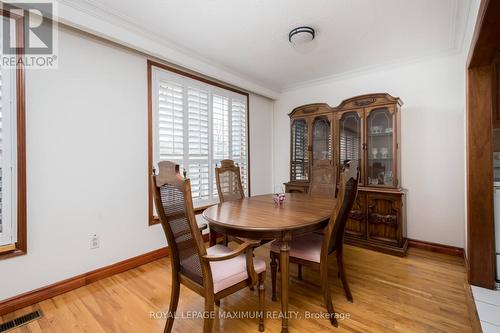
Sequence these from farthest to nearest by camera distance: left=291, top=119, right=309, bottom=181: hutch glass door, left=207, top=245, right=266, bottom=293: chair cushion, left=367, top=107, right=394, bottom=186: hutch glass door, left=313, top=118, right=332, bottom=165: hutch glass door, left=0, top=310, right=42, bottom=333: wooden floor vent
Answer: left=291, top=119, right=309, bottom=181: hutch glass door
left=313, top=118, right=332, bottom=165: hutch glass door
left=367, top=107, right=394, bottom=186: hutch glass door
left=0, top=310, right=42, bottom=333: wooden floor vent
left=207, top=245, right=266, bottom=293: chair cushion

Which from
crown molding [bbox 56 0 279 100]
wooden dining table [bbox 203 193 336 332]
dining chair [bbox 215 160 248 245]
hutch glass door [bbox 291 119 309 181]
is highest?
crown molding [bbox 56 0 279 100]

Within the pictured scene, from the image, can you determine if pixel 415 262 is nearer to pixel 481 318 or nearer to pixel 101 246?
pixel 481 318

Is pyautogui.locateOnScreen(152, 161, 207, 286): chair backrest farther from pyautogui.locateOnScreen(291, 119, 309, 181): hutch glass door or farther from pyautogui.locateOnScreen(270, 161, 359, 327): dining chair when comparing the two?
pyautogui.locateOnScreen(291, 119, 309, 181): hutch glass door

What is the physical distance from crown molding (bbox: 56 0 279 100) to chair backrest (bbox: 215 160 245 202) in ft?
4.47

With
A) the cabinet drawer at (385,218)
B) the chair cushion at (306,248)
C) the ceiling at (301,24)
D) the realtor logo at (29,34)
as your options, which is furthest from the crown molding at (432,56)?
the realtor logo at (29,34)

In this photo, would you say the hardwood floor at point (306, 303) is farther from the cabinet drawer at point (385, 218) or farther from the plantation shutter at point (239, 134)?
the plantation shutter at point (239, 134)

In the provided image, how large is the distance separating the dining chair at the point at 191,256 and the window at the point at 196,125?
1212mm

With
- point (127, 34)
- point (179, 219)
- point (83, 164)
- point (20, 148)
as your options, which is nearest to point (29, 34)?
point (127, 34)

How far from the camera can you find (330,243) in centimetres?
177

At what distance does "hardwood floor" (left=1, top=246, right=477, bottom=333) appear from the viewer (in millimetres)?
1685

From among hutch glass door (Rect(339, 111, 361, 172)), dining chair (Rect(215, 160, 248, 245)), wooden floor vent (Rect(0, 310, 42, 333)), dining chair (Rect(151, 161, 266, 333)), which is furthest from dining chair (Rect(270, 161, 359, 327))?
wooden floor vent (Rect(0, 310, 42, 333))

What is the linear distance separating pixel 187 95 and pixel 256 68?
1.12 metres

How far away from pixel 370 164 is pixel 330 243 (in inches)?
73.4

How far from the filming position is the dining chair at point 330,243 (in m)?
1.60
